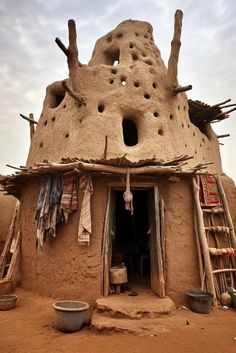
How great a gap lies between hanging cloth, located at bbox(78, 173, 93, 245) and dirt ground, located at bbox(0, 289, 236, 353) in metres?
1.76

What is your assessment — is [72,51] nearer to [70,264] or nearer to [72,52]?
[72,52]

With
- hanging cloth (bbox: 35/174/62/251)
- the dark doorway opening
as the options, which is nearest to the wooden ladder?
the dark doorway opening

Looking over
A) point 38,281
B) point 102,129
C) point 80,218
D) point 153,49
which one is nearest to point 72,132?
point 102,129

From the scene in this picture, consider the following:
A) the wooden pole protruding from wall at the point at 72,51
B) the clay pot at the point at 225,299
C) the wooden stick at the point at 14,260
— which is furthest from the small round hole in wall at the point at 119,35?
the clay pot at the point at 225,299

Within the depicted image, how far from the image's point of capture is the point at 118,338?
460cm

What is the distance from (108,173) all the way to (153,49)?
5.95 m

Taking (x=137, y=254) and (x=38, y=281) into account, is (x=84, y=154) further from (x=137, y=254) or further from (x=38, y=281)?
(x=137, y=254)

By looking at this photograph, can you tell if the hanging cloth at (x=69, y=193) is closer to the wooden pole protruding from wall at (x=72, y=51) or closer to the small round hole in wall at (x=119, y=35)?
the wooden pole protruding from wall at (x=72, y=51)

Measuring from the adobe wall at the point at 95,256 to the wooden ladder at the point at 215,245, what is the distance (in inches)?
7.6

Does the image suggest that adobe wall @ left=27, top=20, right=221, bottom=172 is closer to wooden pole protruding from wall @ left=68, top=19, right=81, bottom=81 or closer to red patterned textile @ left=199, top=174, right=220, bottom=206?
wooden pole protruding from wall @ left=68, top=19, right=81, bottom=81

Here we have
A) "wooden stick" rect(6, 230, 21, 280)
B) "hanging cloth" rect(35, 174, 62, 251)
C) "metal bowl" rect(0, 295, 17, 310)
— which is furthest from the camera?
"wooden stick" rect(6, 230, 21, 280)

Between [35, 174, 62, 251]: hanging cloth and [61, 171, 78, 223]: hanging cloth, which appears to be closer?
[61, 171, 78, 223]: hanging cloth

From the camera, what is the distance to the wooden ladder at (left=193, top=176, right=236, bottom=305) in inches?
257

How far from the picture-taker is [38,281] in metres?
7.01
